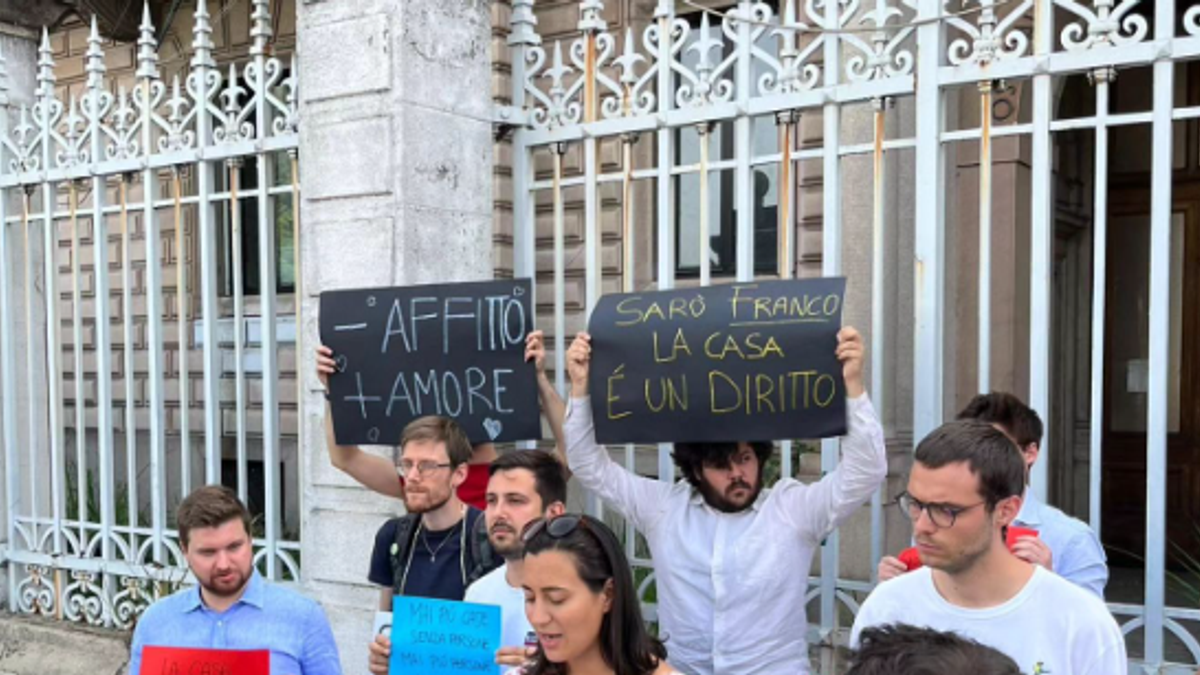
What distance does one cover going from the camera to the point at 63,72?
13336 mm

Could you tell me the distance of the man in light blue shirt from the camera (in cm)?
326

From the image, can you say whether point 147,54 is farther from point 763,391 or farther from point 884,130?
point 763,391

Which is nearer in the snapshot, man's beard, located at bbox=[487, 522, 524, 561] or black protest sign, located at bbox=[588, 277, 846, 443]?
man's beard, located at bbox=[487, 522, 524, 561]

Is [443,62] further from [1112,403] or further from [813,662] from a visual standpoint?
[1112,403]

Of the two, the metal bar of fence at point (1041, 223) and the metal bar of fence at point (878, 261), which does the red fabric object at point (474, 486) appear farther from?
the metal bar of fence at point (1041, 223)

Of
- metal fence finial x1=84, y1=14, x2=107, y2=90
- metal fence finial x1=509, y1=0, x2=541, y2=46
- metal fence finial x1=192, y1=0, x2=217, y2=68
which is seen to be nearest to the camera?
metal fence finial x1=509, y1=0, x2=541, y2=46

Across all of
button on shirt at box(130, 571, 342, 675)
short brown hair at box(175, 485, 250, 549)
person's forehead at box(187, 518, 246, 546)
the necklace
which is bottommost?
button on shirt at box(130, 571, 342, 675)

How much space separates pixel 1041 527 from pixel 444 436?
1.84 metres

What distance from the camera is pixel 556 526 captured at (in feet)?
8.23

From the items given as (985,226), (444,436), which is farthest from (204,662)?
(985,226)

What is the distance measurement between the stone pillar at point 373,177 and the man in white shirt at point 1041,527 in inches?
94.9

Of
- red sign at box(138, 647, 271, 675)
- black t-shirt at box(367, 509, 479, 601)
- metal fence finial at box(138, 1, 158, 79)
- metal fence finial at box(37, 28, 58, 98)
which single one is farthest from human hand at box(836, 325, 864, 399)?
metal fence finial at box(37, 28, 58, 98)

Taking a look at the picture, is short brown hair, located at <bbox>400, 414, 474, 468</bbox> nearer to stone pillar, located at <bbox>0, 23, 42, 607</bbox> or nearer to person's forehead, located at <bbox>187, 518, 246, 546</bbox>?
A: person's forehead, located at <bbox>187, 518, 246, 546</bbox>

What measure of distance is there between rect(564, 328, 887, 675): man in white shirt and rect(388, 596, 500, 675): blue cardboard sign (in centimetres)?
53
